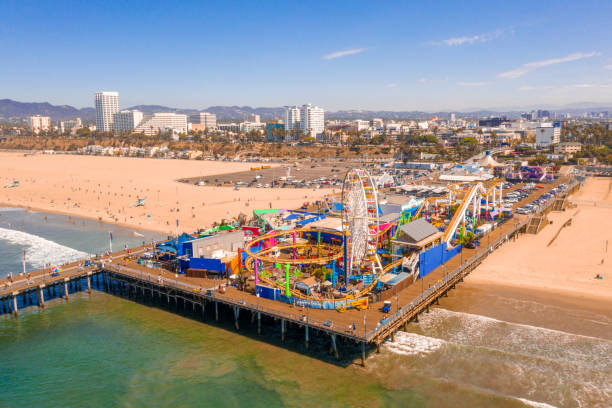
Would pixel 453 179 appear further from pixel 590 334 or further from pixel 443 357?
pixel 443 357

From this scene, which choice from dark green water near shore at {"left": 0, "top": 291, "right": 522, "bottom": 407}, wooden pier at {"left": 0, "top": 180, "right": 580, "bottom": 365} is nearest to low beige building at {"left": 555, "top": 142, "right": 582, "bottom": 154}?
wooden pier at {"left": 0, "top": 180, "right": 580, "bottom": 365}

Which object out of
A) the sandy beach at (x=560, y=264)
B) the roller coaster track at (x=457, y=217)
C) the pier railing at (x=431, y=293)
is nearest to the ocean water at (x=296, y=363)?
the pier railing at (x=431, y=293)

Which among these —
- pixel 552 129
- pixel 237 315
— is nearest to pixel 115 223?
pixel 237 315

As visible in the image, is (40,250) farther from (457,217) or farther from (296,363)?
(457,217)

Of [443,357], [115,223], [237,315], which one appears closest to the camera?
[443,357]

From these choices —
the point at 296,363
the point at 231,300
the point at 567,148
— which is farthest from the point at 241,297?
the point at 567,148

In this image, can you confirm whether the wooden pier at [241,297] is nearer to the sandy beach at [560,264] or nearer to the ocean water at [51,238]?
the sandy beach at [560,264]
